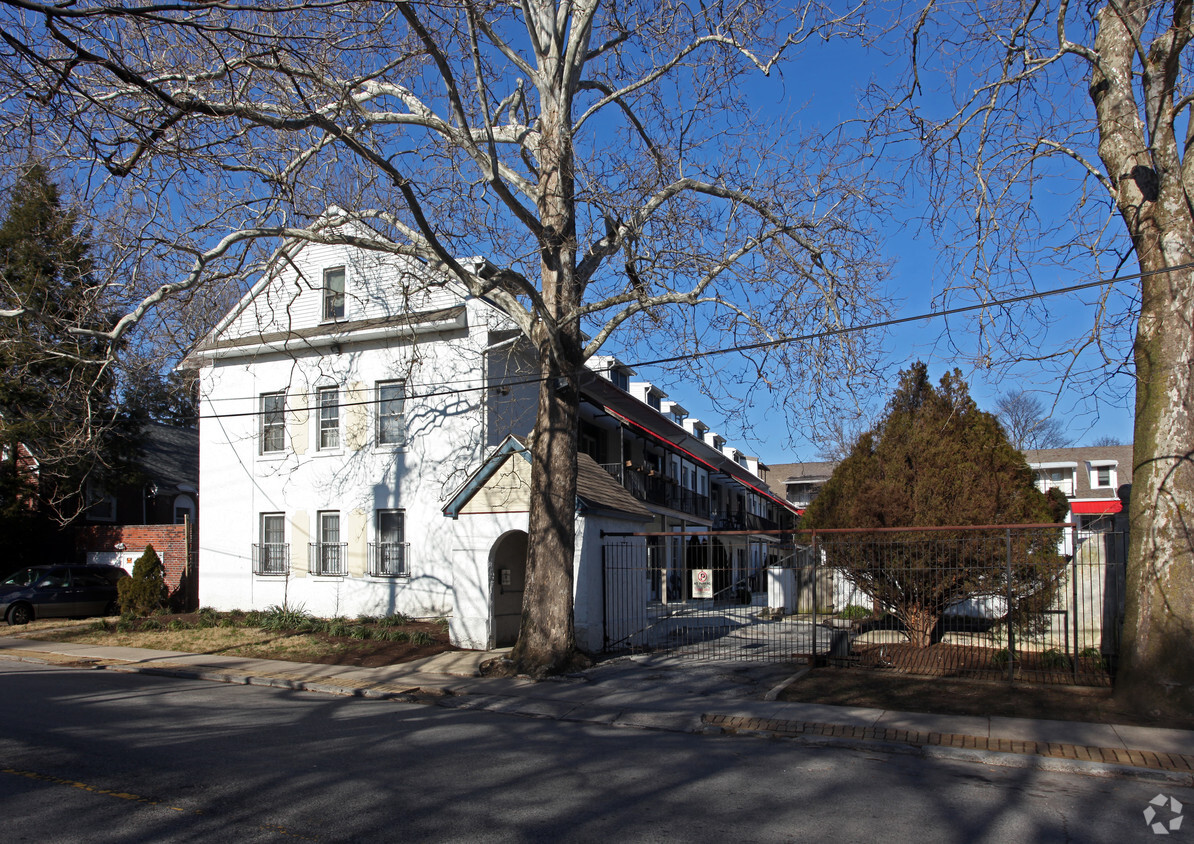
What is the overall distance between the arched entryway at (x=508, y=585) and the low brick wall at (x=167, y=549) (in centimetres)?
1225

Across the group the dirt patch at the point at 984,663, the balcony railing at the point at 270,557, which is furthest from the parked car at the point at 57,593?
the dirt patch at the point at 984,663

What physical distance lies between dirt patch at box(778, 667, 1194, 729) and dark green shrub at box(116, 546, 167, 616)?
60.5 ft

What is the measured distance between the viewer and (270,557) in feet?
74.6

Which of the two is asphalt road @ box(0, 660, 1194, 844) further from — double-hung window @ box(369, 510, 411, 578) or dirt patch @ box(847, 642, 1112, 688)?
double-hung window @ box(369, 510, 411, 578)

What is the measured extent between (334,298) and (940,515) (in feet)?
52.7

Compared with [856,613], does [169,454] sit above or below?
above

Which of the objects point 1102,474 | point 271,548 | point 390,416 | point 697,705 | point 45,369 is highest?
point 45,369

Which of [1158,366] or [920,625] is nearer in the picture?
[1158,366]

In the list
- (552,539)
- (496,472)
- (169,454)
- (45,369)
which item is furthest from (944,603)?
(169,454)

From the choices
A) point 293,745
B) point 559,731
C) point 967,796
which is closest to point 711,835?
point 967,796

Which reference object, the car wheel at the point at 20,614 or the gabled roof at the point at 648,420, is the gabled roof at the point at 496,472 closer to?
the gabled roof at the point at 648,420

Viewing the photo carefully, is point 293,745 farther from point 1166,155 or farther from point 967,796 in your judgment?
point 1166,155

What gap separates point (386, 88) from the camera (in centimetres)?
1297

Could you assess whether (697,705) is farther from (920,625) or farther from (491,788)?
(920,625)
